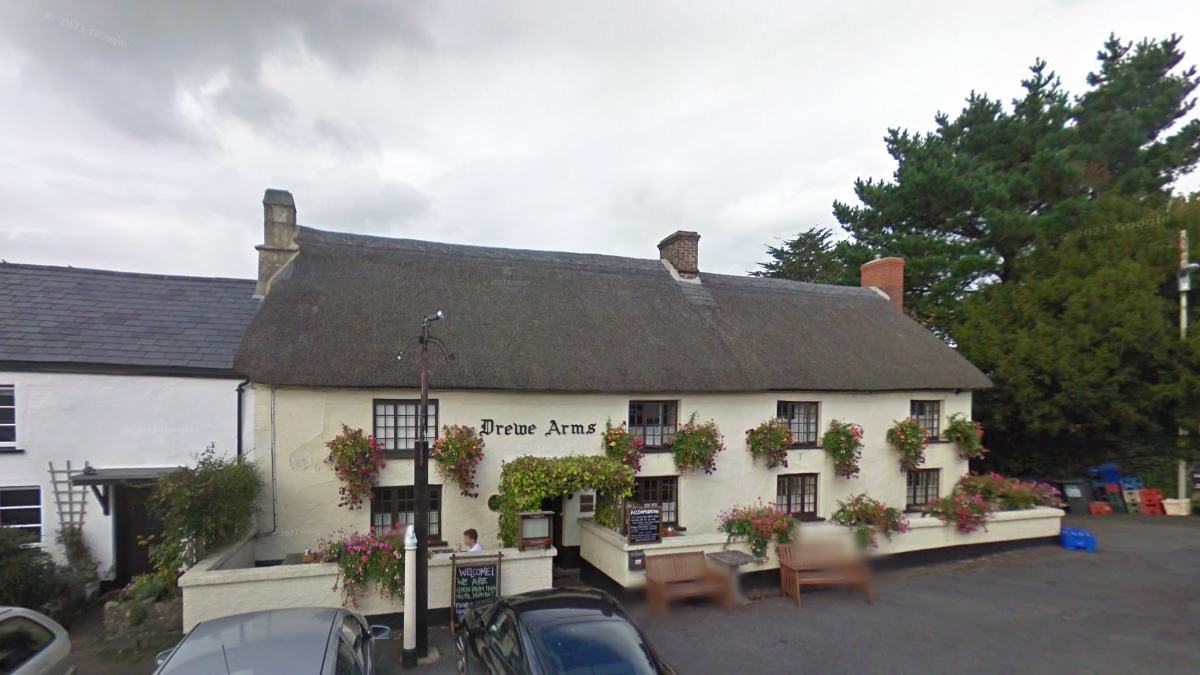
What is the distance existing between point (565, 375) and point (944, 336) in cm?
2050

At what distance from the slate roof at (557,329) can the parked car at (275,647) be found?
19.0ft

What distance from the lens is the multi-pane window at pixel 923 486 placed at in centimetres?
1551

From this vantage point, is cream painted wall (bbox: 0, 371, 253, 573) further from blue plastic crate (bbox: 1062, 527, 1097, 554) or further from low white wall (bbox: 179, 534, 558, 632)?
blue plastic crate (bbox: 1062, 527, 1097, 554)

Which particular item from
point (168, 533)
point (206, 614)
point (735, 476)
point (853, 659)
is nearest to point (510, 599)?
point (206, 614)

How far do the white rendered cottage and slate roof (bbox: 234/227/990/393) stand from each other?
1.31 m

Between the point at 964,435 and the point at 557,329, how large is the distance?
1223cm

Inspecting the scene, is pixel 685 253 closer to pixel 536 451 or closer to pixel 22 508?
pixel 536 451

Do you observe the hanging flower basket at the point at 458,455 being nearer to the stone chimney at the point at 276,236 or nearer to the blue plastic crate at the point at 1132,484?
the stone chimney at the point at 276,236

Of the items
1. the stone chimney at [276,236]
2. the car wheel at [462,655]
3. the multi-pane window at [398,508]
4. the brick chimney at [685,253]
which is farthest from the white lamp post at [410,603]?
the brick chimney at [685,253]

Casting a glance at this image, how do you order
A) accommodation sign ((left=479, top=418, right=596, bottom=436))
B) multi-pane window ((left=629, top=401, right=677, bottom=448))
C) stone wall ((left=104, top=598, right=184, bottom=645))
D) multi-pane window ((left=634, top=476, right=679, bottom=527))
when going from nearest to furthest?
1. stone wall ((left=104, top=598, right=184, bottom=645))
2. accommodation sign ((left=479, top=418, right=596, bottom=436))
3. multi-pane window ((left=634, top=476, right=679, bottom=527))
4. multi-pane window ((left=629, top=401, right=677, bottom=448))

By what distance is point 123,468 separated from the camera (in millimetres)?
10039


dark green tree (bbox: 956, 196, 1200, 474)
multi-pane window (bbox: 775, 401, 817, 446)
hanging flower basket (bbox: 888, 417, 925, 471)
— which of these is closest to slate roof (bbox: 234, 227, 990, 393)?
multi-pane window (bbox: 775, 401, 817, 446)

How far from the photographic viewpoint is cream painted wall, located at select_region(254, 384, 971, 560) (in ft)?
33.9

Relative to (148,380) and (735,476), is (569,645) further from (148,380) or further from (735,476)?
(148,380)
